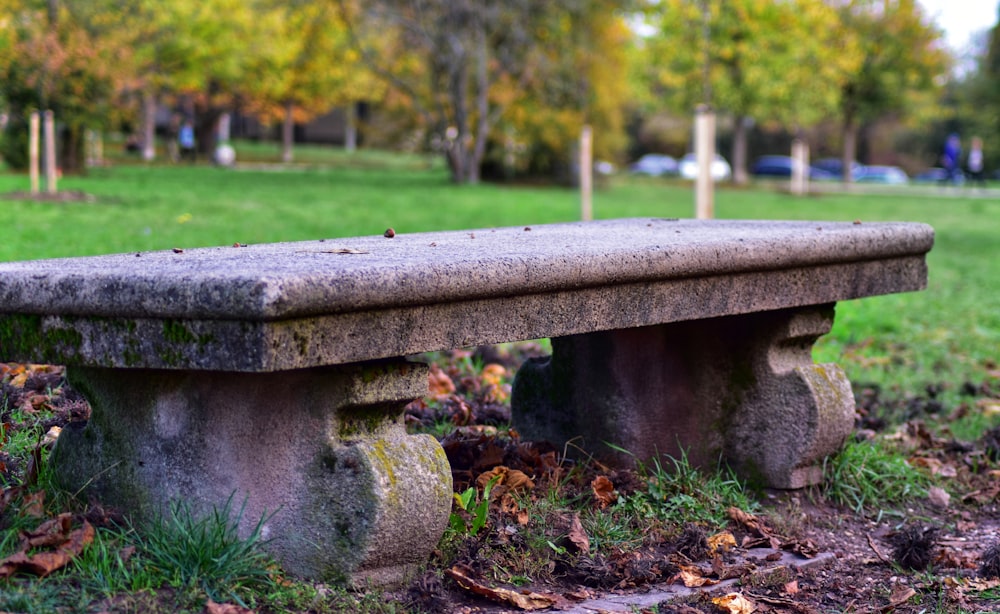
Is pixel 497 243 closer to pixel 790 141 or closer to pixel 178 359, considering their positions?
pixel 178 359

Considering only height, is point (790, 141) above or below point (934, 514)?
above

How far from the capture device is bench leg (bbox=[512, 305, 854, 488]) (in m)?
4.12

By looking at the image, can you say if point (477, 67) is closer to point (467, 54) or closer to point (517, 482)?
point (467, 54)

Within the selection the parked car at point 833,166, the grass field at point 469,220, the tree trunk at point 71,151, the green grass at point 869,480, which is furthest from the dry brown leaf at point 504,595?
the parked car at point 833,166

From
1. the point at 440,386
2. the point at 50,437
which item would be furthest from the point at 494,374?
the point at 50,437

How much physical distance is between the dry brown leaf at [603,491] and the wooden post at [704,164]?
6.59m

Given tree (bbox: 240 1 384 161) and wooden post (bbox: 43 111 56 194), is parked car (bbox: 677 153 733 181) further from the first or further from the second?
wooden post (bbox: 43 111 56 194)

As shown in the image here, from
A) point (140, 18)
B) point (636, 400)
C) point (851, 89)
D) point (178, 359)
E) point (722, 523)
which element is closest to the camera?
point (178, 359)

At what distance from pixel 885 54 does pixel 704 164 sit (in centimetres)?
3163

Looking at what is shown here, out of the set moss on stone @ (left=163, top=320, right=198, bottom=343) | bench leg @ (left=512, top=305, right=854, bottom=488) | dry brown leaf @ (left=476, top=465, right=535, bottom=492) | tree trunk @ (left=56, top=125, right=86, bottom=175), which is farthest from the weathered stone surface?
tree trunk @ (left=56, top=125, right=86, bottom=175)

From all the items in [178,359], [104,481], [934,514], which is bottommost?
[934,514]

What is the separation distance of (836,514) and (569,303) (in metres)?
1.65

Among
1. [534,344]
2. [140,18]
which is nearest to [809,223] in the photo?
[534,344]

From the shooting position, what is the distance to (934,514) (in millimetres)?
4406
